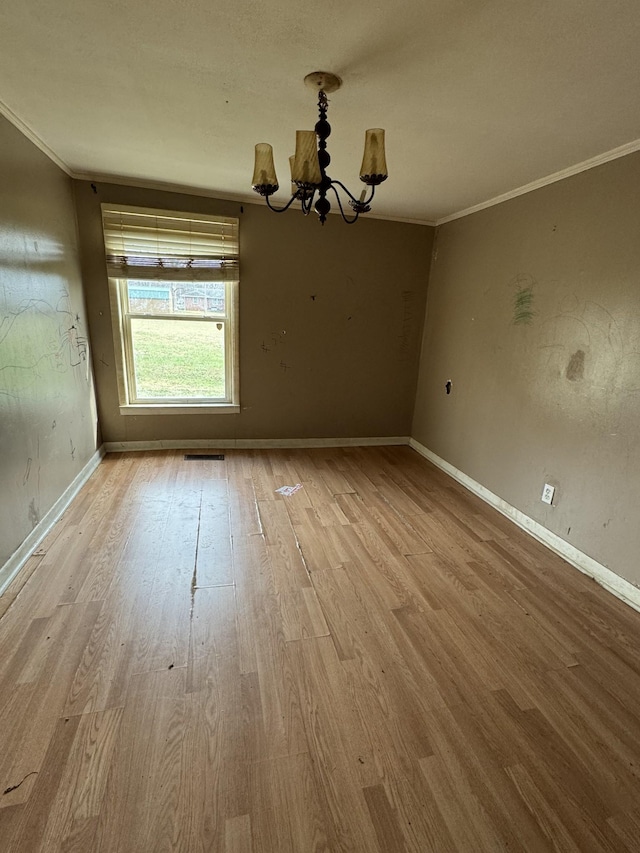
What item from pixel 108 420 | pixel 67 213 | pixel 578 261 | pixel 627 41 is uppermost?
pixel 627 41

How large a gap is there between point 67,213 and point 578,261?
346cm

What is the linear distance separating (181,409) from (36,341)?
148cm

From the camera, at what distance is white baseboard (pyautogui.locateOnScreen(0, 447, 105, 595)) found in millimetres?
1926

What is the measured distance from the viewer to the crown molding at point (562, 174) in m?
1.96

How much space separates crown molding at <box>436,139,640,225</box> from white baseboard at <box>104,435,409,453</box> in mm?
2267

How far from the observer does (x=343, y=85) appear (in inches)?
63.6

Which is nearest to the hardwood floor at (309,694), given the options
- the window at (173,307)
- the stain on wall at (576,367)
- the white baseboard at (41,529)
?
the white baseboard at (41,529)

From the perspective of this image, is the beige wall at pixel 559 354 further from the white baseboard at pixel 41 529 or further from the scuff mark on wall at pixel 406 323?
the white baseboard at pixel 41 529

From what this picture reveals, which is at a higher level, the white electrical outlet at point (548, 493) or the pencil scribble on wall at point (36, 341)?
the pencil scribble on wall at point (36, 341)

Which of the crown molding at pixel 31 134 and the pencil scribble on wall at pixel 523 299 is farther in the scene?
the pencil scribble on wall at pixel 523 299

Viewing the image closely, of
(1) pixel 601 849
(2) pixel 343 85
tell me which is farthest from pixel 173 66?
(1) pixel 601 849

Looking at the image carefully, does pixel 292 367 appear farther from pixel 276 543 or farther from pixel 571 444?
pixel 571 444

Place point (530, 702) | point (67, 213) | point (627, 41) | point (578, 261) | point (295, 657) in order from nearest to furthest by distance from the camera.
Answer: point (627, 41) < point (530, 702) < point (295, 657) < point (578, 261) < point (67, 213)

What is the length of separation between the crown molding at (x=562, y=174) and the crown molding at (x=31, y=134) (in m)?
2.99
